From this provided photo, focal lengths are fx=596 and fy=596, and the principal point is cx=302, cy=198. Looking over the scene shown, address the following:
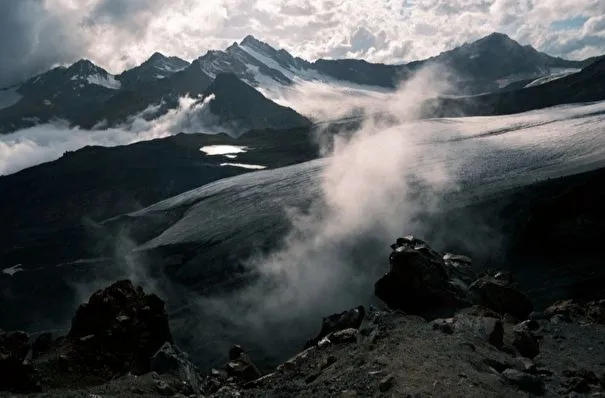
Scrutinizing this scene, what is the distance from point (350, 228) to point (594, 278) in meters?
22.0

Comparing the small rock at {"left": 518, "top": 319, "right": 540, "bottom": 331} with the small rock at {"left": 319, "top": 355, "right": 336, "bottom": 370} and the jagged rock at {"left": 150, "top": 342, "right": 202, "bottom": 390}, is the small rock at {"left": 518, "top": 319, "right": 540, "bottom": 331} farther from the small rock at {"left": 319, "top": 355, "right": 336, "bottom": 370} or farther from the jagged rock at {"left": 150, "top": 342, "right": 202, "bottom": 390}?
the jagged rock at {"left": 150, "top": 342, "right": 202, "bottom": 390}

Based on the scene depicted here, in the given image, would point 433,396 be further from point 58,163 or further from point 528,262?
point 58,163

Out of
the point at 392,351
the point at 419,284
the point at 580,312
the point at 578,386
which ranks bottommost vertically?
the point at 580,312

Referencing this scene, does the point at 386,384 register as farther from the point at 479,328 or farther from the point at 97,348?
the point at 97,348

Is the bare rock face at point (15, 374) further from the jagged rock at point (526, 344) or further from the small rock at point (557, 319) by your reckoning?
the small rock at point (557, 319)

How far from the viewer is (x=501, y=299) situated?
27.9m

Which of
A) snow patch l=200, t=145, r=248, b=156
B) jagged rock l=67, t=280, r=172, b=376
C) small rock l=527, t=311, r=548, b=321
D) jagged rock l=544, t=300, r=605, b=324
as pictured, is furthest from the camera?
snow patch l=200, t=145, r=248, b=156

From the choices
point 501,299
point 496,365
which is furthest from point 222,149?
point 496,365

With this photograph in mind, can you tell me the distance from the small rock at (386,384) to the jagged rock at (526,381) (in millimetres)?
3195

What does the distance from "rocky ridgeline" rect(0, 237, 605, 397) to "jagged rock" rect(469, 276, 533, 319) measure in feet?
0.16

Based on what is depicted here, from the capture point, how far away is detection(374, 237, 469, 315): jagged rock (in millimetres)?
27828

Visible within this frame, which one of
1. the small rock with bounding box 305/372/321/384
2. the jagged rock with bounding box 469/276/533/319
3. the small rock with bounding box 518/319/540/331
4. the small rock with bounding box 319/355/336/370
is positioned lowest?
the jagged rock with bounding box 469/276/533/319

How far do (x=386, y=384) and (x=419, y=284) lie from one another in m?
15.0

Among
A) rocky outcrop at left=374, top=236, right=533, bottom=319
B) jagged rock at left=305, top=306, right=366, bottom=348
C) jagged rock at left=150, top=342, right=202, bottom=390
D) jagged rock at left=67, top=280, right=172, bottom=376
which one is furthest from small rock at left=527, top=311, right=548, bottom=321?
jagged rock at left=67, top=280, right=172, bottom=376
